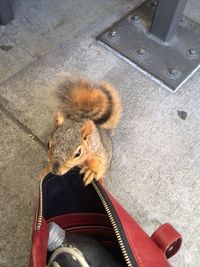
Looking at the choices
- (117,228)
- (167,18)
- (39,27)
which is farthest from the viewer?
(39,27)

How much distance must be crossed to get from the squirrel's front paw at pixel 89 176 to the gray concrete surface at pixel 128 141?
10.8 inches

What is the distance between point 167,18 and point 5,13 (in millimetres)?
767

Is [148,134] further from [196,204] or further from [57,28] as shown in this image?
[57,28]

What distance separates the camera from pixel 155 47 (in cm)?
162

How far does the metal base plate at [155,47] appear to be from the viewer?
5.05 feet

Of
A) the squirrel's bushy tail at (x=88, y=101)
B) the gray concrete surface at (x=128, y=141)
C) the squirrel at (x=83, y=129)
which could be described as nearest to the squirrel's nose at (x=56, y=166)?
the squirrel at (x=83, y=129)

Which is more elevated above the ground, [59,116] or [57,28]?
[59,116]

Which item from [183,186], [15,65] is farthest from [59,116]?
[15,65]

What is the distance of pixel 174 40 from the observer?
1.65 m

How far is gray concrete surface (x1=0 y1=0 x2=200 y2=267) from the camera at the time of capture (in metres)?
1.19

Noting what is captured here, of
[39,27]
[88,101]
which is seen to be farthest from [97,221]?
[39,27]

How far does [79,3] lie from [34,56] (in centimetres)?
44

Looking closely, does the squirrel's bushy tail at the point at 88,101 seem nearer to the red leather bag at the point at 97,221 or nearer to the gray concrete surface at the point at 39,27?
the red leather bag at the point at 97,221

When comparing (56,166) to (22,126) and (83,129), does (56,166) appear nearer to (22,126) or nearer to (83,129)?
(83,129)
